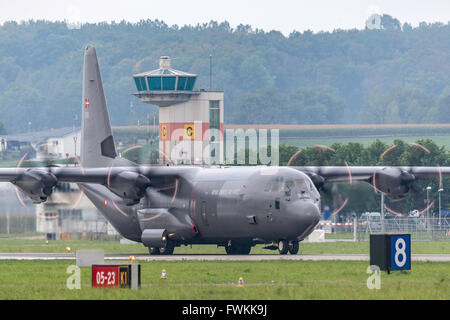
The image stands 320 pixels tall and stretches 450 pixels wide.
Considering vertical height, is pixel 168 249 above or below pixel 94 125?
below

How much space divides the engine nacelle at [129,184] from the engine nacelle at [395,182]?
11.1m

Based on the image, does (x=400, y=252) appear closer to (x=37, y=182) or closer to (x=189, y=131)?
(x=37, y=182)

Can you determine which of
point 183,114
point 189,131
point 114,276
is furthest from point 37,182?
point 183,114

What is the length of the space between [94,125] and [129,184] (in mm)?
8018

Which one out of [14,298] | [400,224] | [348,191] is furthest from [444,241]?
[14,298]

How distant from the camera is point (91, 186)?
5219 centimetres

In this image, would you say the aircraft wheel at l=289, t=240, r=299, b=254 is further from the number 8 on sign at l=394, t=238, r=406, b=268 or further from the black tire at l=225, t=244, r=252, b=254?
the number 8 on sign at l=394, t=238, r=406, b=268

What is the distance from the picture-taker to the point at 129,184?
4681 cm

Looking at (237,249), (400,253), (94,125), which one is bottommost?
(237,249)

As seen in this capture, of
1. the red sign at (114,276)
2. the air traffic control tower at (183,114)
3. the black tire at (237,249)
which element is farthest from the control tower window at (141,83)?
the red sign at (114,276)

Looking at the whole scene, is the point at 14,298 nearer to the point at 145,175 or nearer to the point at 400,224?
the point at 145,175

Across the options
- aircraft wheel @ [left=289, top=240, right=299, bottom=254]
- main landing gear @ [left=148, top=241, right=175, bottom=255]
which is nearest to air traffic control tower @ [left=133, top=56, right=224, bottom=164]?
main landing gear @ [left=148, top=241, right=175, bottom=255]

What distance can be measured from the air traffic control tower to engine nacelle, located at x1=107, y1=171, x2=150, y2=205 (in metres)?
38.4

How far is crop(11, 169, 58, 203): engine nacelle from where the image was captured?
1785 inches
